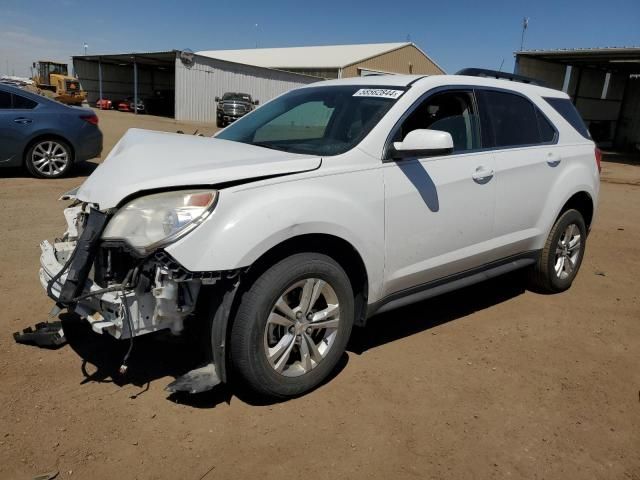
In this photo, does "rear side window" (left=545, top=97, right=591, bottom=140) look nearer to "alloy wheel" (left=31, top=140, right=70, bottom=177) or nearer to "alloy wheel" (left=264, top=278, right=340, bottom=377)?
"alloy wheel" (left=264, top=278, right=340, bottom=377)

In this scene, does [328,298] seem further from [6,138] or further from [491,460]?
[6,138]

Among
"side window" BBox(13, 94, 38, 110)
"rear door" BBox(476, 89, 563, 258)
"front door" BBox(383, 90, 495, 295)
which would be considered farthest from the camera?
"side window" BBox(13, 94, 38, 110)

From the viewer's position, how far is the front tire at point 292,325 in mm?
2701

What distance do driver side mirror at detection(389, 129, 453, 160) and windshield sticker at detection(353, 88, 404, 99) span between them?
0.44 m

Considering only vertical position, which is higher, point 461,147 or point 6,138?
point 461,147

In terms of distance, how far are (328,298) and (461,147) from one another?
1.56 meters

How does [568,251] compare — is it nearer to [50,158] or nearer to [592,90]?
[50,158]

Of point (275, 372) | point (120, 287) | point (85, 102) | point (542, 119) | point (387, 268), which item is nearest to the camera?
point (120, 287)

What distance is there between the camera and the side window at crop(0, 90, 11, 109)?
8.39 m

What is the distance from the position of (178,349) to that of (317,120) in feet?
6.18

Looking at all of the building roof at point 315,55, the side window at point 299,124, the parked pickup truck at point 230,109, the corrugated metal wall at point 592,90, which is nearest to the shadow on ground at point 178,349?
the side window at point 299,124

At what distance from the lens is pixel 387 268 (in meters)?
3.28

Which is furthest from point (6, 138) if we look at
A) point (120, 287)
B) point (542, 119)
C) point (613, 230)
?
point (613, 230)

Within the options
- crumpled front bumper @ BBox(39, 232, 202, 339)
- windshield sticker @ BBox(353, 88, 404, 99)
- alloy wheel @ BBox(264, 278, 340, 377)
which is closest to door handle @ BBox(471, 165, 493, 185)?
windshield sticker @ BBox(353, 88, 404, 99)
